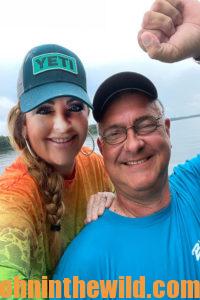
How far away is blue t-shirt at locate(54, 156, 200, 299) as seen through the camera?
2.34 meters

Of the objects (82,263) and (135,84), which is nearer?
(82,263)

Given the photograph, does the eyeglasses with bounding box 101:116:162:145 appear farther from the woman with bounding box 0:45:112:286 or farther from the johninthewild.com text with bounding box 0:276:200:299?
the johninthewild.com text with bounding box 0:276:200:299

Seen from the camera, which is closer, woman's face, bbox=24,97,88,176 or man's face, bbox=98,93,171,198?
woman's face, bbox=24,97,88,176

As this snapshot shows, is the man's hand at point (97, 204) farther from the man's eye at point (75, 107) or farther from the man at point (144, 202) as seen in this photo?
the man's eye at point (75, 107)

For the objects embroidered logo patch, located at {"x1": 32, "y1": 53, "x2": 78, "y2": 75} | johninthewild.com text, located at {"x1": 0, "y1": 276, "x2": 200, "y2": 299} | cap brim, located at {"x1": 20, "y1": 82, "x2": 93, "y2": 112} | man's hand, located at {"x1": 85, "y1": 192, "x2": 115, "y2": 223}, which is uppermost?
embroidered logo patch, located at {"x1": 32, "y1": 53, "x2": 78, "y2": 75}

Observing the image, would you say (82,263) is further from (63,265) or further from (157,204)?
(157,204)

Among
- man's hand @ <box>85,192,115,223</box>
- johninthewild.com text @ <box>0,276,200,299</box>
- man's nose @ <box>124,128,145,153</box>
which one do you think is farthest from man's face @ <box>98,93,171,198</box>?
johninthewild.com text @ <box>0,276,200,299</box>

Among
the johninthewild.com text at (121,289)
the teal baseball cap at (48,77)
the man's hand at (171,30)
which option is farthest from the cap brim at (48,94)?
the johninthewild.com text at (121,289)

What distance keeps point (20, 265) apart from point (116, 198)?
1.21 m

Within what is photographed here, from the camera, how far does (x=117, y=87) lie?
9.05 feet

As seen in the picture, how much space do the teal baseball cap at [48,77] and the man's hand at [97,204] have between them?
0.75m

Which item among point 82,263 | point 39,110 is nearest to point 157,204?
point 82,263

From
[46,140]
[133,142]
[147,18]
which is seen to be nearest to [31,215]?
[46,140]

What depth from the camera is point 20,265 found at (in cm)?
189
